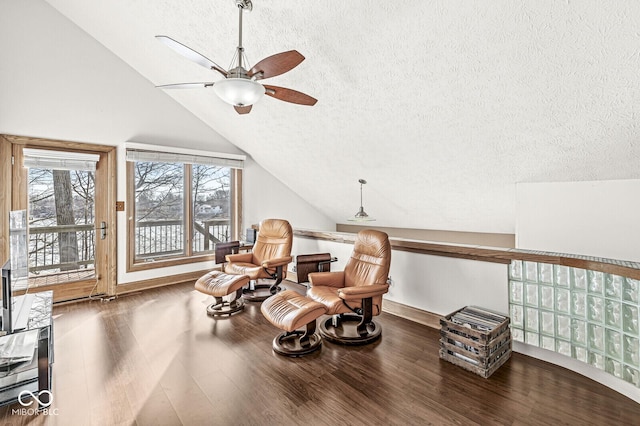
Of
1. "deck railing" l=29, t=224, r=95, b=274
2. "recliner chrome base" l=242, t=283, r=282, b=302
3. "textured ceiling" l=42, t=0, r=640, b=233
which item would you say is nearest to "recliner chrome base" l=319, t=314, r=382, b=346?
"recliner chrome base" l=242, t=283, r=282, b=302

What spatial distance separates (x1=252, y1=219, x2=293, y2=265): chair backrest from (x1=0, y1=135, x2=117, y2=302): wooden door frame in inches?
81.7

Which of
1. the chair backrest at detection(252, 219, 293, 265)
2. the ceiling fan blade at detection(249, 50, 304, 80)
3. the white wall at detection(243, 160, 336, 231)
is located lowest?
the chair backrest at detection(252, 219, 293, 265)

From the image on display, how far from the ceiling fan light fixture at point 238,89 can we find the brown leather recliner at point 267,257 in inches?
82.4

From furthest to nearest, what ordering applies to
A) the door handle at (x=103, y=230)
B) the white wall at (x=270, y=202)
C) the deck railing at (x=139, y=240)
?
the white wall at (x=270, y=202), the door handle at (x=103, y=230), the deck railing at (x=139, y=240)

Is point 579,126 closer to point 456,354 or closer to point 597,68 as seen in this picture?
point 597,68

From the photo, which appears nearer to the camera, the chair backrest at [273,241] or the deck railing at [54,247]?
the deck railing at [54,247]

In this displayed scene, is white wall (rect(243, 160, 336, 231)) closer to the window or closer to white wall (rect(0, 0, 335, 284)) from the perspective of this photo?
the window

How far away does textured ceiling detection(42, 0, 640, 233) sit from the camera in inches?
72.6

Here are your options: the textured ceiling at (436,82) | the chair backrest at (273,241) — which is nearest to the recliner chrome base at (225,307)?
the chair backrest at (273,241)

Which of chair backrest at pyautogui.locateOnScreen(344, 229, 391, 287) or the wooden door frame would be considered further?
the wooden door frame

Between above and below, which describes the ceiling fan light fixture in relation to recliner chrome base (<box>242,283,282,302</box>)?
above

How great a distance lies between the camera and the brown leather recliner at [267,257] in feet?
12.0

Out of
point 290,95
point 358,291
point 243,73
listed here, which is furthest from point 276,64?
point 358,291

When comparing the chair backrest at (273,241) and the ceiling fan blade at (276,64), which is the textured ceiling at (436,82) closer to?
the ceiling fan blade at (276,64)
